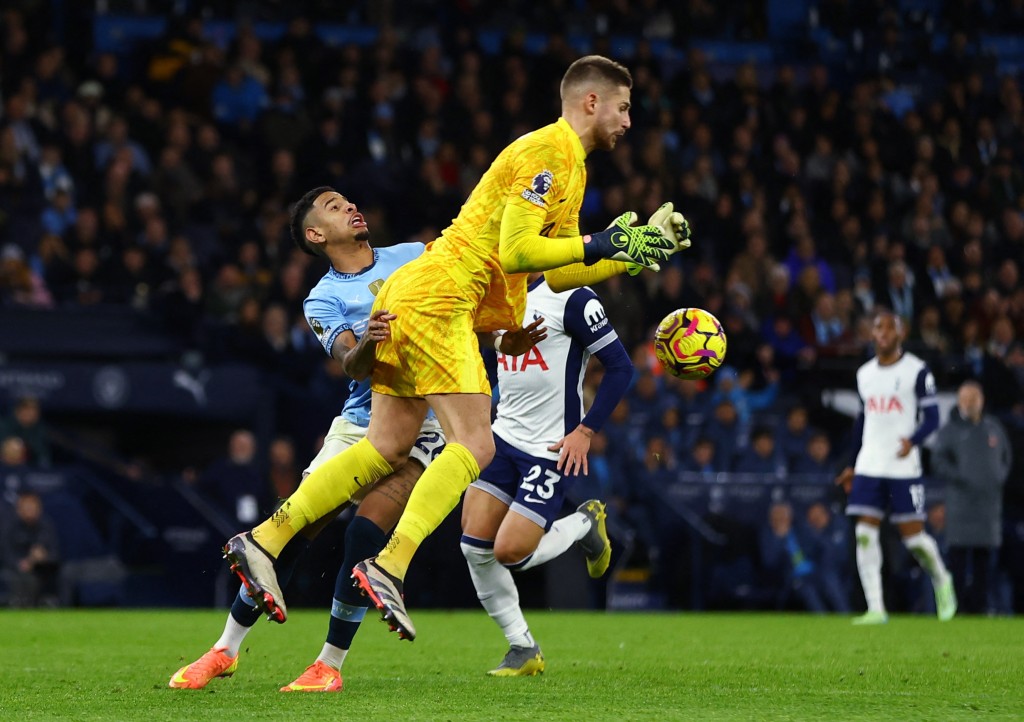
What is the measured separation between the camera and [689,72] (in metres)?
20.1

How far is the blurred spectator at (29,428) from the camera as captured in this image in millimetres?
13055

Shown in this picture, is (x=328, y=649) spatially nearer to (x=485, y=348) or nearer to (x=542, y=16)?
(x=485, y=348)

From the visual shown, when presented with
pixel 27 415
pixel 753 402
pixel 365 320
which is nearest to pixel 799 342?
pixel 753 402

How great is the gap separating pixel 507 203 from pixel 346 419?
4.78ft

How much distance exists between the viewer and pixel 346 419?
22.5ft

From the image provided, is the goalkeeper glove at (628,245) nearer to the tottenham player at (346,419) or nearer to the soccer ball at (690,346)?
the tottenham player at (346,419)

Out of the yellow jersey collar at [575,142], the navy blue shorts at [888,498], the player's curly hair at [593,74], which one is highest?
the player's curly hair at [593,74]

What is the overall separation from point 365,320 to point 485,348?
583 centimetres

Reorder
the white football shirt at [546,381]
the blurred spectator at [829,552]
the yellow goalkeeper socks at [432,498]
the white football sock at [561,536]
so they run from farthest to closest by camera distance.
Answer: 1. the blurred spectator at [829,552]
2. the white football sock at [561,536]
3. the white football shirt at [546,381]
4. the yellow goalkeeper socks at [432,498]

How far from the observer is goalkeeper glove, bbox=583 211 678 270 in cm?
594

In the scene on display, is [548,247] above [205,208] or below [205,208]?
below

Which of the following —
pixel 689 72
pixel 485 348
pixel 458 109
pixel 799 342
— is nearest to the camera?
pixel 485 348

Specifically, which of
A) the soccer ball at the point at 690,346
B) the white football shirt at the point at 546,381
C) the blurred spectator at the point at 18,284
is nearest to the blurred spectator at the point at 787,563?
the white football shirt at the point at 546,381

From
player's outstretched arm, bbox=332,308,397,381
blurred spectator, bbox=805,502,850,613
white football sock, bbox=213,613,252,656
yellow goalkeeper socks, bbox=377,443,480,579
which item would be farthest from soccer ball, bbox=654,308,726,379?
blurred spectator, bbox=805,502,850,613
